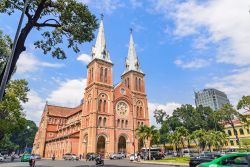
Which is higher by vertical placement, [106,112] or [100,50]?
[100,50]

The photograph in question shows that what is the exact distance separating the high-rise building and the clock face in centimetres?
11411

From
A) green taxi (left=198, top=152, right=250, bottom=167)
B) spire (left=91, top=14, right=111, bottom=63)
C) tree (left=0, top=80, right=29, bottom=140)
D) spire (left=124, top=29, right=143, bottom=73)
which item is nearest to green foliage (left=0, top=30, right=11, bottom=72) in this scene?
tree (left=0, top=80, right=29, bottom=140)

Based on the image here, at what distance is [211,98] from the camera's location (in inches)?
6176

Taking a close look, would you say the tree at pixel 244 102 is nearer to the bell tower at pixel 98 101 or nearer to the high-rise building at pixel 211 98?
the bell tower at pixel 98 101

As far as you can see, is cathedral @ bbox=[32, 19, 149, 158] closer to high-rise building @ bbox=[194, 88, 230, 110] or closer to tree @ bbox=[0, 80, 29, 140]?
tree @ bbox=[0, 80, 29, 140]

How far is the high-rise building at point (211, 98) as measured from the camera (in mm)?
154750

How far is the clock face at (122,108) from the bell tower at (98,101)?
9.21ft

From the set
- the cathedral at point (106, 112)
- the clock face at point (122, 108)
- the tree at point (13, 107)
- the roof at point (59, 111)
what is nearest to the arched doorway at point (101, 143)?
the cathedral at point (106, 112)

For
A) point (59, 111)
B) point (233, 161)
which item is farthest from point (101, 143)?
point (233, 161)

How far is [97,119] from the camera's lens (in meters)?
49.3

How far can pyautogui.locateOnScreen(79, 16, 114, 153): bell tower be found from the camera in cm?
4825

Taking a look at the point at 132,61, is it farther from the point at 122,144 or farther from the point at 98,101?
the point at 122,144

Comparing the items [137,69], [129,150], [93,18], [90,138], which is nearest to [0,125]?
[90,138]

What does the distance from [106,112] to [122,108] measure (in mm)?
5533
